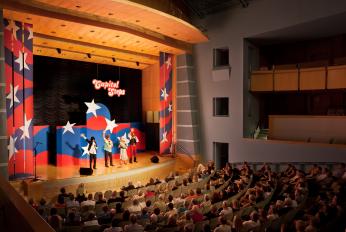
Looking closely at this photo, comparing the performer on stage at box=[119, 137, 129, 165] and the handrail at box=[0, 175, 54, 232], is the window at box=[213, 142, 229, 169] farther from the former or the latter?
the handrail at box=[0, 175, 54, 232]

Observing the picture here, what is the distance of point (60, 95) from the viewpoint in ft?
52.9

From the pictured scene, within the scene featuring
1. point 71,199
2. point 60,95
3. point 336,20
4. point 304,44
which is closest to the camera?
point 71,199

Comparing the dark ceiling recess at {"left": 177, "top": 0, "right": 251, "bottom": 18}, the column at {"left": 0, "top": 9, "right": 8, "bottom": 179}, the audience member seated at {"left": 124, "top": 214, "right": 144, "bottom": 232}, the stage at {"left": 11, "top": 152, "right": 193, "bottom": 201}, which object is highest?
the dark ceiling recess at {"left": 177, "top": 0, "right": 251, "bottom": 18}

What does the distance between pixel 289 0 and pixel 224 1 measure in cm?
333

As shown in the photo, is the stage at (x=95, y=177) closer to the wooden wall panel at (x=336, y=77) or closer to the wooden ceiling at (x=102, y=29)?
the wooden ceiling at (x=102, y=29)

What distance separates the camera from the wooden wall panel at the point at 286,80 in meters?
Answer: 15.4

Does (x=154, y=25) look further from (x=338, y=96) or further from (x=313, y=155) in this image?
(x=338, y=96)

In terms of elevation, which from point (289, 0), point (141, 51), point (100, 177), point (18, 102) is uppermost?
point (289, 0)

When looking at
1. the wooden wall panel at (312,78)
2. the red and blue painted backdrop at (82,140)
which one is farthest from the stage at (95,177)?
the wooden wall panel at (312,78)

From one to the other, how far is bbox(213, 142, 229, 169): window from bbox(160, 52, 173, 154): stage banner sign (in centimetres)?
256

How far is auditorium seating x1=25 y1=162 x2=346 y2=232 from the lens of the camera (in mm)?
6500

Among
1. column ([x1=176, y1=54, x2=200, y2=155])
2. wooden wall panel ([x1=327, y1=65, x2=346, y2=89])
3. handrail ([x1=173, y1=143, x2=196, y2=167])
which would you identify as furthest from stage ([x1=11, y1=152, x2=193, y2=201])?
wooden wall panel ([x1=327, y1=65, x2=346, y2=89])

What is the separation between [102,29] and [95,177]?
5786mm

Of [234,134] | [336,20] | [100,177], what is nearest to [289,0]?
[336,20]
